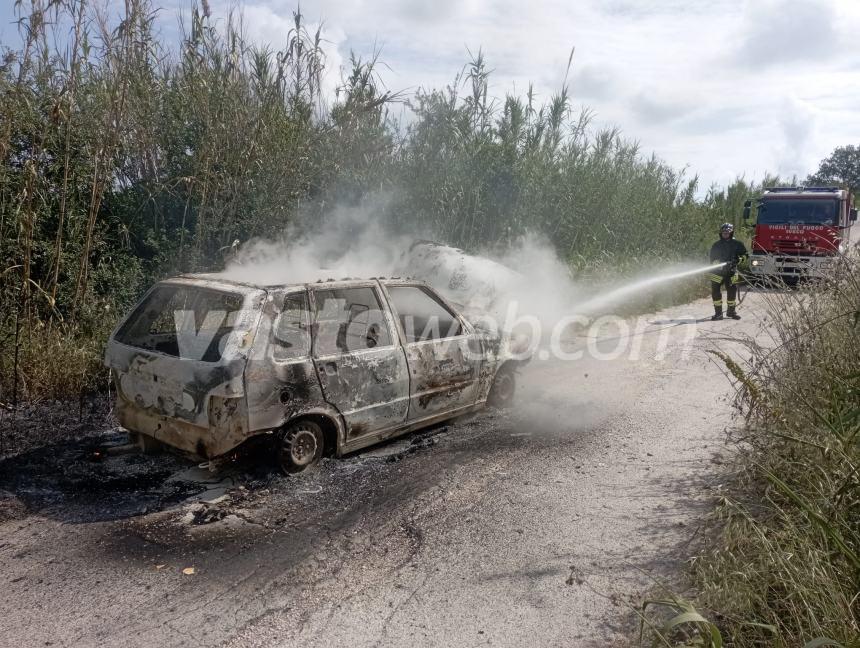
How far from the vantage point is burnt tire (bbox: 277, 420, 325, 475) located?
15.3ft

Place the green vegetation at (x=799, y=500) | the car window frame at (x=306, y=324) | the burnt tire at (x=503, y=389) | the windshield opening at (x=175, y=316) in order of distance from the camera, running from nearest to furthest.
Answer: the green vegetation at (x=799, y=500)
the car window frame at (x=306, y=324)
the windshield opening at (x=175, y=316)
the burnt tire at (x=503, y=389)

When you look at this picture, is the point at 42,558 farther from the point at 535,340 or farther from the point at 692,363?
the point at 692,363

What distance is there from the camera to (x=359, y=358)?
4.99m

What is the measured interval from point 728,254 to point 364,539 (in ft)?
34.3

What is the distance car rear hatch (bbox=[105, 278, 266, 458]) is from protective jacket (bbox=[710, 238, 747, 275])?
9.91 metres

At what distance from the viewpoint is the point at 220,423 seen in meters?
4.26

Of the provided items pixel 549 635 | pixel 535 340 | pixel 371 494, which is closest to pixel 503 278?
pixel 535 340

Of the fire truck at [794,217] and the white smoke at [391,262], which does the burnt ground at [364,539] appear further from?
the fire truck at [794,217]

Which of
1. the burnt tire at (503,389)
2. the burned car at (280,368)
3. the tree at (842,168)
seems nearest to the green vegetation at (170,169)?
the burned car at (280,368)

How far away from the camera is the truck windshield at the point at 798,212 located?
16.3m

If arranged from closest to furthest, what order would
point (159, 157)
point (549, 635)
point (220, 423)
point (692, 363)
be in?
1. point (549, 635)
2. point (220, 423)
3. point (159, 157)
4. point (692, 363)

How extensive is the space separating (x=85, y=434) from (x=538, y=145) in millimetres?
9817

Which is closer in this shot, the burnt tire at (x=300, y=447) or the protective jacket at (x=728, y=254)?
the burnt tire at (x=300, y=447)

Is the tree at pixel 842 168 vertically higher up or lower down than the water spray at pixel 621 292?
higher up
